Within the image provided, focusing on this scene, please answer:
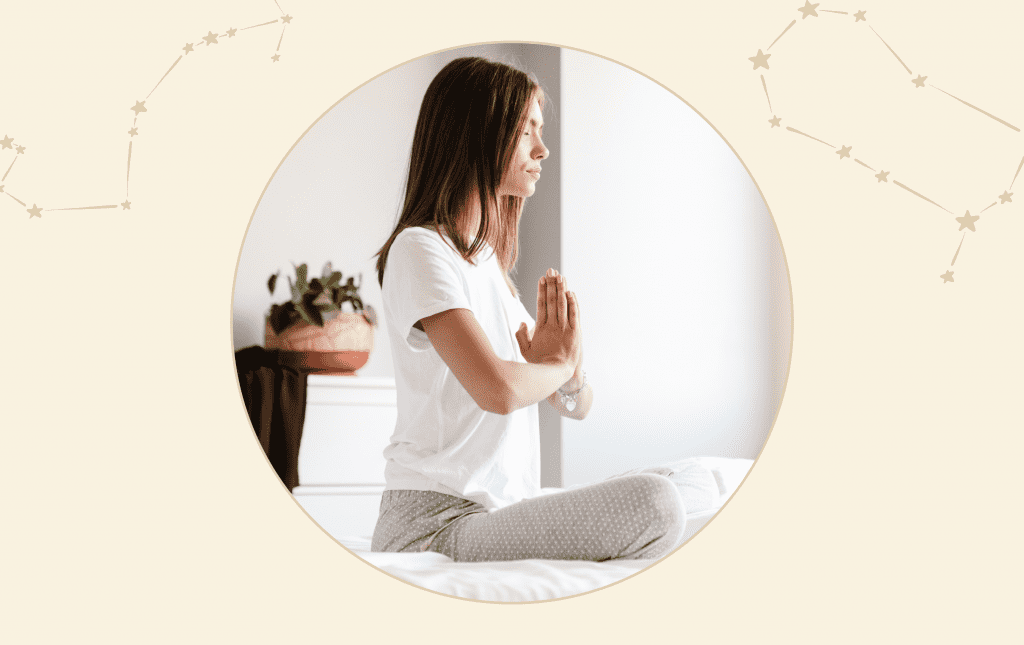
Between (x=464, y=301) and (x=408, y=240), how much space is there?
0.10m

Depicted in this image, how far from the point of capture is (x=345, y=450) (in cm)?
115

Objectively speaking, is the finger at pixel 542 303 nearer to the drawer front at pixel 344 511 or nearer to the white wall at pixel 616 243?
the white wall at pixel 616 243

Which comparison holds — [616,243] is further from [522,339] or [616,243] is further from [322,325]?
[322,325]

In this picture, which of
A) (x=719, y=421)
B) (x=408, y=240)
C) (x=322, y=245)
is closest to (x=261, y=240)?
(x=322, y=245)

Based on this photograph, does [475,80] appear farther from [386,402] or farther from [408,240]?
[386,402]

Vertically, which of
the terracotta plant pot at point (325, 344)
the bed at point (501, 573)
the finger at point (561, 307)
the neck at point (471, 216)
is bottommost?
the bed at point (501, 573)

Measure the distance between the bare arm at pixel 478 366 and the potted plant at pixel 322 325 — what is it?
0.09 m

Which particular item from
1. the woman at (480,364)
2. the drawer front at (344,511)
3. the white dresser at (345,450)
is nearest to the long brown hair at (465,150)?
the woman at (480,364)

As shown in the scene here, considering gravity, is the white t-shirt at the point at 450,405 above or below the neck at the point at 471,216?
below

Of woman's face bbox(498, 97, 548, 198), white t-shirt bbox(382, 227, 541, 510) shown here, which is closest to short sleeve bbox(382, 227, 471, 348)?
white t-shirt bbox(382, 227, 541, 510)

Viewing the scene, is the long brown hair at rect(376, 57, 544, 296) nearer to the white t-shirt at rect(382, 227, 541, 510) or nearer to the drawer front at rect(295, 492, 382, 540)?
the white t-shirt at rect(382, 227, 541, 510)

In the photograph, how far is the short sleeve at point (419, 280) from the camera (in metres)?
1.12

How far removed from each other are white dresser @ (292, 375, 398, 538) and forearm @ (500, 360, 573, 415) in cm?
13

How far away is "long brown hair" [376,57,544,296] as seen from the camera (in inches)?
45.3
